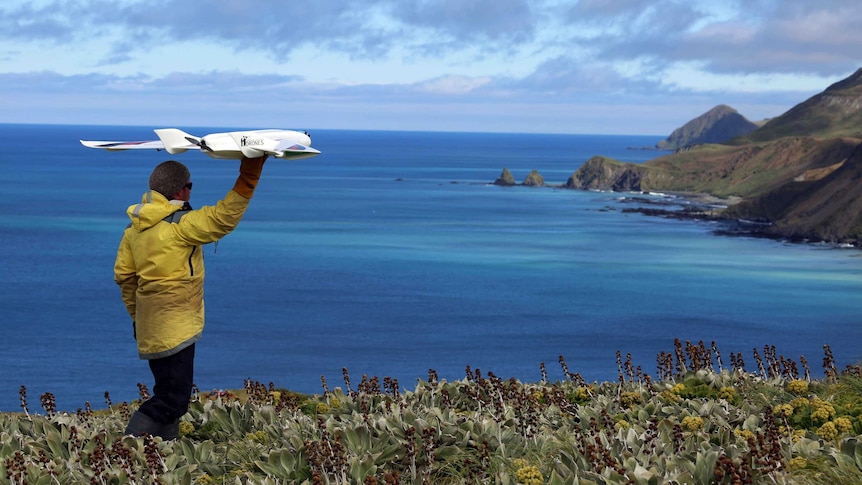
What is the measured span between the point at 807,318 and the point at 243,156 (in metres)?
107

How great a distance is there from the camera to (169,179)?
9891 millimetres

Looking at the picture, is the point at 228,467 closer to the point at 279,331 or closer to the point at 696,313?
the point at 279,331

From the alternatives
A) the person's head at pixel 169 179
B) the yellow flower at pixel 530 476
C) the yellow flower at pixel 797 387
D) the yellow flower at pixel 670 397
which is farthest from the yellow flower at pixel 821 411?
the person's head at pixel 169 179

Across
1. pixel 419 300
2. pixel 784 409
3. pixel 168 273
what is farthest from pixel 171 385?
pixel 419 300

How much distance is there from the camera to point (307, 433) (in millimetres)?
9789

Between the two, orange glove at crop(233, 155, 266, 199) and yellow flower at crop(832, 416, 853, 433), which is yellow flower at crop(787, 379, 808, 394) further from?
orange glove at crop(233, 155, 266, 199)

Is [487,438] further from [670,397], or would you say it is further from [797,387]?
[797,387]

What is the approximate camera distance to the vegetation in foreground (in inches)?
310

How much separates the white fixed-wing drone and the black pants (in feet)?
6.43

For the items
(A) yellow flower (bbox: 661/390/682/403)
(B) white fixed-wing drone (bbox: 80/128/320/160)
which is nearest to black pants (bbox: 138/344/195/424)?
(B) white fixed-wing drone (bbox: 80/128/320/160)

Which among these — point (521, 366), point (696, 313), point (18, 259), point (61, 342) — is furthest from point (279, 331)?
point (18, 259)

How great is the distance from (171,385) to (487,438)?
2969mm

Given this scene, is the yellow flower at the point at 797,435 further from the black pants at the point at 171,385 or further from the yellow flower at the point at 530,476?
the black pants at the point at 171,385

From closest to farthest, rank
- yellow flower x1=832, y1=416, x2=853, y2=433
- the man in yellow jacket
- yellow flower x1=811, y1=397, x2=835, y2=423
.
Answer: yellow flower x1=832, y1=416, x2=853, y2=433
yellow flower x1=811, y1=397, x2=835, y2=423
the man in yellow jacket
